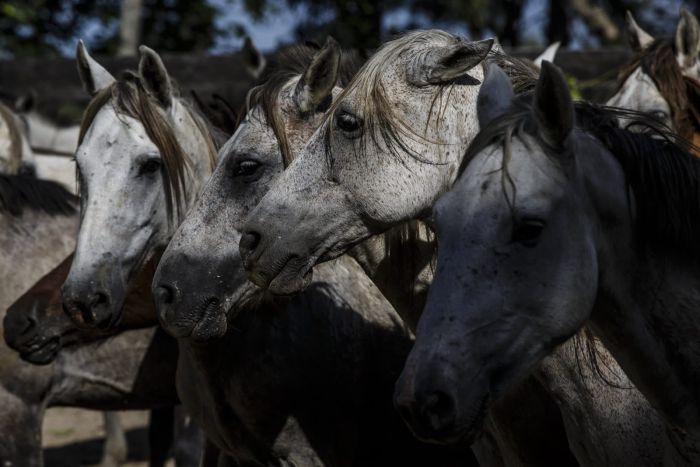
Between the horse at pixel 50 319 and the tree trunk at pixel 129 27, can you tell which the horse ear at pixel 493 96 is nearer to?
the horse at pixel 50 319

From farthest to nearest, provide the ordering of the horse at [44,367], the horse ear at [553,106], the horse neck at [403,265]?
the horse at [44,367] < the horse neck at [403,265] < the horse ear at [553,106]

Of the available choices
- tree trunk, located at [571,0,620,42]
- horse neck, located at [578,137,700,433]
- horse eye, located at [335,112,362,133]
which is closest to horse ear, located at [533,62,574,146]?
horse neck, located at [578,137,700,433]

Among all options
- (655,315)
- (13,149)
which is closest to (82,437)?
(13,149)

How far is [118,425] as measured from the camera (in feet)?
21.6

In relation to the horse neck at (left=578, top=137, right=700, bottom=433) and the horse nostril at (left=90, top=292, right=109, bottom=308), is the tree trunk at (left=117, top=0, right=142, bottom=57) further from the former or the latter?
the horse neck at (left=578, top=137, right=700, bottom=433)

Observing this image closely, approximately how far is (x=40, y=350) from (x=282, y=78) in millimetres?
1726

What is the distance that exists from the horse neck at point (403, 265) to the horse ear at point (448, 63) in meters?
0.53

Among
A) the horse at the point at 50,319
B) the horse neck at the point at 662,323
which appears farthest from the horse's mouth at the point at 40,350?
the horse neck at the point at 662,323

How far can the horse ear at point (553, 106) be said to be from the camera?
228cm

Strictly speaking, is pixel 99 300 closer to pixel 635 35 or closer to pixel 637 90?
pixel 637 90

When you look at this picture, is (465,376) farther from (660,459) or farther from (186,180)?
(186,180)

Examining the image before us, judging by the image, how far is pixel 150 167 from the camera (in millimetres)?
3869

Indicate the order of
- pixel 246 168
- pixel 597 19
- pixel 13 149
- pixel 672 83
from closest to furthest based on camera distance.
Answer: pixel 246 168 < pixel 672 83 < pixel 13 149 < pixel 597 19

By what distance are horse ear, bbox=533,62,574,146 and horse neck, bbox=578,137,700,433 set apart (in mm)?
128
